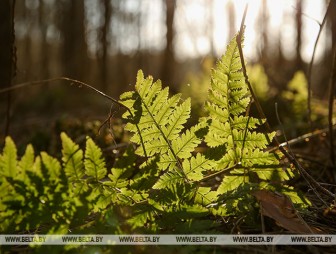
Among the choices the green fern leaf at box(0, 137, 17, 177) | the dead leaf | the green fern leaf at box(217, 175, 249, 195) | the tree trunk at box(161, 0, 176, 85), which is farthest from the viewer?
the tree trunk at box(161, 0, 176, 85)

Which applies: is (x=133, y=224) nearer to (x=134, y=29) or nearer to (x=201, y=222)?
(x=201, y=222)

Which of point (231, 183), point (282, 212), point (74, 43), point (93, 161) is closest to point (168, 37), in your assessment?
point (74, 43)

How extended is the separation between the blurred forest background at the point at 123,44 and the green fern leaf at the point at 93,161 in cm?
71

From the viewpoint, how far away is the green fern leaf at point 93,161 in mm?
1185

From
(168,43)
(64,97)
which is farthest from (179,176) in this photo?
(168,43)

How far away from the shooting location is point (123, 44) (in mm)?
19109

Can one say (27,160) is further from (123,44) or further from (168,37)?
(123,44)

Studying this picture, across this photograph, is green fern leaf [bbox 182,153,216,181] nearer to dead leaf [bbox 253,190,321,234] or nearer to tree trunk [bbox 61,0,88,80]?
dead leaf [bbox 253,190,321,234]

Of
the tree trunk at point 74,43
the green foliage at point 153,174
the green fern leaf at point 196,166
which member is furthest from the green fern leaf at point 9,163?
the tree trunk at point 74,43

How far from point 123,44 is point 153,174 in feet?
60.7

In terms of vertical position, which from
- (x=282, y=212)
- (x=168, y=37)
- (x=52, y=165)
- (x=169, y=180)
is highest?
(x=168, y=37)

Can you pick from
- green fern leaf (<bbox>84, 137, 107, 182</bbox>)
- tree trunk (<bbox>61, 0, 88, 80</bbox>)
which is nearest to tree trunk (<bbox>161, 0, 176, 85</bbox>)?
tree trunk (<bbox>61, 0, 88, 80</bbox>)

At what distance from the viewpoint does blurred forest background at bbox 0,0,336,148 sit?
521cm

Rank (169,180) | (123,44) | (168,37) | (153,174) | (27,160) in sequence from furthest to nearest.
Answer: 1. (123,44)
2. (168,37)
3. (169,180)
4. (153,174)
5. (27,160)
